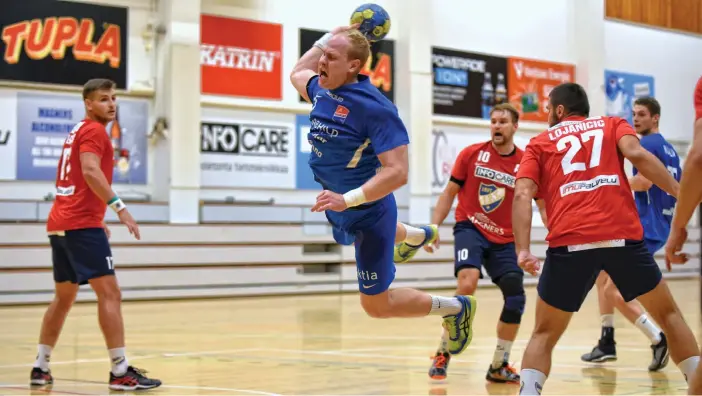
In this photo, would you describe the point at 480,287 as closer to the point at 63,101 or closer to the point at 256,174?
the point at 256,174

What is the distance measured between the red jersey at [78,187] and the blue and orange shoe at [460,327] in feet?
9.17

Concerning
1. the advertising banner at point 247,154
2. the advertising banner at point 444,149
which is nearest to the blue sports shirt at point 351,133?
the advertising banner at point 247,154

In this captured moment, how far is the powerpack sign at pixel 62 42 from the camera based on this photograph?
17312 millimetres

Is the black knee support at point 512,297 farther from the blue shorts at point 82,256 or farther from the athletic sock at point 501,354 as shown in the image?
the blue shorts at point 82,256

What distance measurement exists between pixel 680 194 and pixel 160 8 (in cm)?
1626

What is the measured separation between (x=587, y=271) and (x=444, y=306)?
155 cm

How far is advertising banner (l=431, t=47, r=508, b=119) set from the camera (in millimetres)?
22266

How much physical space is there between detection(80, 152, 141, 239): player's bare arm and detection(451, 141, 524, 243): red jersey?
278 cm

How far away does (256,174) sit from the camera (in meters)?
19.8

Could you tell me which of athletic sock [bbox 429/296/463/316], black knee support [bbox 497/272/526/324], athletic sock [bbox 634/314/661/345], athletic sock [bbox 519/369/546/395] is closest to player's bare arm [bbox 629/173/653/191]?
athletic sock [bbox 634/314/661/345]

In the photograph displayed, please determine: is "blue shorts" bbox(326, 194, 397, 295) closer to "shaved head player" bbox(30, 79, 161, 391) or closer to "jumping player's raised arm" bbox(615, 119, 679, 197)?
"jumping player's raised arm" bbox(615, 119, 679, 197)

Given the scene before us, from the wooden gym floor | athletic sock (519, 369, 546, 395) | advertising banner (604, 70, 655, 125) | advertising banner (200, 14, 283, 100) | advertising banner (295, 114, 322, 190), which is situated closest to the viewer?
athletic sock (519, 369, 546, 395)

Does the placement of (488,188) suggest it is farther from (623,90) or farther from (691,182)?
(623,90)

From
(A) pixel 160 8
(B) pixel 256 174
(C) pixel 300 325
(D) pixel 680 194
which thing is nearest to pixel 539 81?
(B) pixel 256 174
